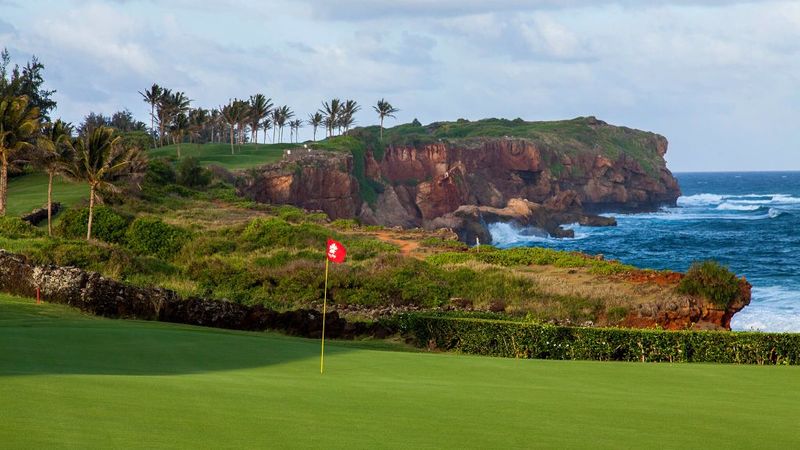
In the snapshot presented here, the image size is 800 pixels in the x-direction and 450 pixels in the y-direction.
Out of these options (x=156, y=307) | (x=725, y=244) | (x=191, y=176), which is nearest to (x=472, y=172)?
(x=725, y=244)

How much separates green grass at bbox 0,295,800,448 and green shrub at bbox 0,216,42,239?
3120 centimetres

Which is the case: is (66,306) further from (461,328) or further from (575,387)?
(575,387)

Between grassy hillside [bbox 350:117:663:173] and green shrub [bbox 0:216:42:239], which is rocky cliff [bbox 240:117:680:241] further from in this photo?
green shrub [bbox 0:216:42:239]

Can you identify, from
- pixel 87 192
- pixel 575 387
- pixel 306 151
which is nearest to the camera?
pixel 575 387

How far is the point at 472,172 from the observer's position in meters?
135

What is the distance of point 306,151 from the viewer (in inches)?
4122

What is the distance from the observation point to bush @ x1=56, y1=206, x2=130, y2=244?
5603 cm

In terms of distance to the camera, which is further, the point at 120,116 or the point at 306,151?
the point at 120,116

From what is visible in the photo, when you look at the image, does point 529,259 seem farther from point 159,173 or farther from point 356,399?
point 356,399

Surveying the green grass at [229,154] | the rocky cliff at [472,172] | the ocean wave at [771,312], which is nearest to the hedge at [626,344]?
the ocean wave at [771,312]

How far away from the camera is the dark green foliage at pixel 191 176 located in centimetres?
8169

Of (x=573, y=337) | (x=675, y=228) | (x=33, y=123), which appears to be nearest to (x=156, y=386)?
(x=573, y=337)

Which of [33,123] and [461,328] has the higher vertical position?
[33,123]

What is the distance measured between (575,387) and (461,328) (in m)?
12.9
